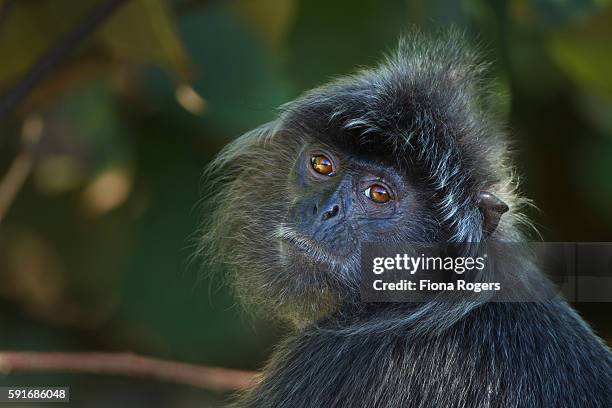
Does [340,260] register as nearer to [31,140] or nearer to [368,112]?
[368,112]

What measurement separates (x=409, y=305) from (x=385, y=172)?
0.26 meters

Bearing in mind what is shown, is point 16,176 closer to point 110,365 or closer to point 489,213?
point 110,365

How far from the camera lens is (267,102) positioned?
253 cm

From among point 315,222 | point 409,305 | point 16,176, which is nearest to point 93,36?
point 16,176

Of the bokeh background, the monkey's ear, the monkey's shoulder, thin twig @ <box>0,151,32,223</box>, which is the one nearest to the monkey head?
the monkey's ear

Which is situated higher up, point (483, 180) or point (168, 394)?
point (483, 180)

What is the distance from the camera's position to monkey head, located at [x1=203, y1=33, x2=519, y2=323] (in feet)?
5.71

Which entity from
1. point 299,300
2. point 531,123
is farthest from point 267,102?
point 531,123

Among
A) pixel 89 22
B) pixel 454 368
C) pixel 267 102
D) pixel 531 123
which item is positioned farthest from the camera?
pixel 531 123

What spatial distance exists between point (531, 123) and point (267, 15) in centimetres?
97

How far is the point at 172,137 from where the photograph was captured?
2883 mm

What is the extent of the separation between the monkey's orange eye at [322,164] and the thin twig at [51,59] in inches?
18.0

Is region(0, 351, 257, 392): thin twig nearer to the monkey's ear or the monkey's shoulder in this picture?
the monkey's shoulder

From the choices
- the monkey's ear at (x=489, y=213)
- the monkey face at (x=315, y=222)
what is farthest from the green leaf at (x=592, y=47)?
the monkey's ear at (x=489, y=213)
